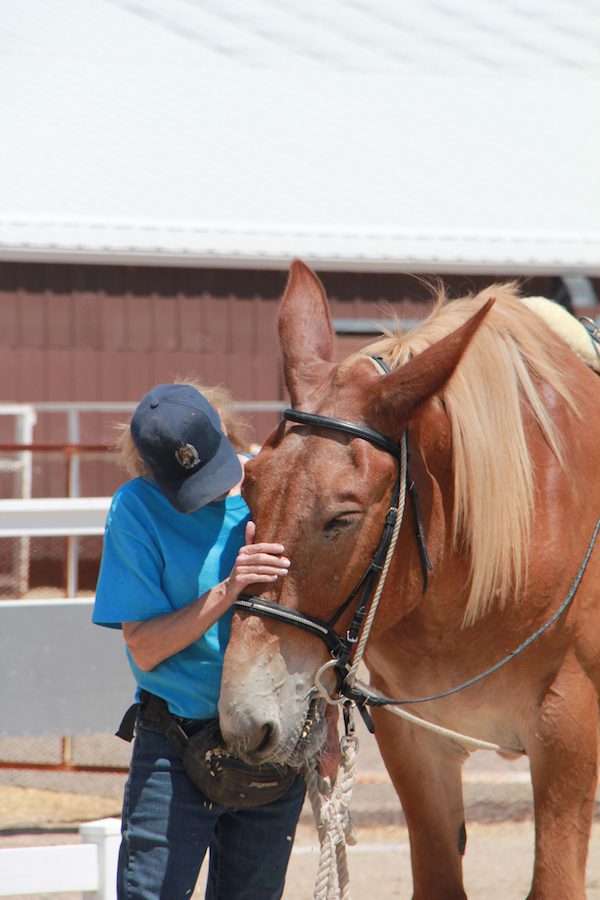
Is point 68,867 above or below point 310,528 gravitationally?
below

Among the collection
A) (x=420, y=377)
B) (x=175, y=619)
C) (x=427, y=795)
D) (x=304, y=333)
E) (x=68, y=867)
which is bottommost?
(x=68, y=867)

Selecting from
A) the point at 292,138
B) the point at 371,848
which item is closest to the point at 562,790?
the point at 371,848

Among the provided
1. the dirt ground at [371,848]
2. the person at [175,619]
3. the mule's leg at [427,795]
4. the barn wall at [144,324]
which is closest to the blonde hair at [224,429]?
the person at [175,619]

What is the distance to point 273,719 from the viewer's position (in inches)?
85.4

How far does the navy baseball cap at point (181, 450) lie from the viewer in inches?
93.9

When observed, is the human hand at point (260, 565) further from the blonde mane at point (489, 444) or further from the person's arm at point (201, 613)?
the blonde mane at point (489, 444)

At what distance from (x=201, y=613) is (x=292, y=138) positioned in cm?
1165

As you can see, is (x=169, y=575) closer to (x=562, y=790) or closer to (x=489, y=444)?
(x=489, y=444)

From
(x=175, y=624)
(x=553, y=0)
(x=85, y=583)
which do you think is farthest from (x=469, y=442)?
(x=553, y=0)

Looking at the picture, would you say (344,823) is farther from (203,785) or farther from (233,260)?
(233,260)

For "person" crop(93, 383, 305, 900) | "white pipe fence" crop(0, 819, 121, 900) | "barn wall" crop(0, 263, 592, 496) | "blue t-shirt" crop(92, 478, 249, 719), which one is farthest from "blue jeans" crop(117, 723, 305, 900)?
"barn wall" crop(0, 263, 592, 496)

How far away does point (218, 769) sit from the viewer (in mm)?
2369

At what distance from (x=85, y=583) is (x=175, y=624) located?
4.22 metres

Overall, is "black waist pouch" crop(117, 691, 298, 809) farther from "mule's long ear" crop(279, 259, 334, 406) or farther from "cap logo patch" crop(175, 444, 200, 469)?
"mule's long ear" crop(279, 259, 334, 406)
